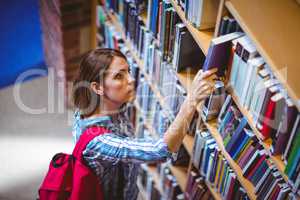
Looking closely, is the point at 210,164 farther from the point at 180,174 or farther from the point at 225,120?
the point at 180,174

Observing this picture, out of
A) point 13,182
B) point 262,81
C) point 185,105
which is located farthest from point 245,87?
point 13,182

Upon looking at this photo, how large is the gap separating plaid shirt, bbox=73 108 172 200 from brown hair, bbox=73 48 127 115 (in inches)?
2.5

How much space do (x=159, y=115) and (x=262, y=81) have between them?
0.95 m

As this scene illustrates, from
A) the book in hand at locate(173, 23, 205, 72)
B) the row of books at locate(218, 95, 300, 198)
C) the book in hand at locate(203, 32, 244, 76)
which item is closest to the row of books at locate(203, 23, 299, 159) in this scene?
the book in hand at locate(203, 32, 244, 76)

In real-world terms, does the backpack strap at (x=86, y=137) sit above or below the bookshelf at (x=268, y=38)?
below

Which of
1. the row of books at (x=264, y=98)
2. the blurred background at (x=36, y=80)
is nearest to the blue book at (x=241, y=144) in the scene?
the row of books at (x=264, y=98)

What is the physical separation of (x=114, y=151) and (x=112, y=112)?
0.61 ft

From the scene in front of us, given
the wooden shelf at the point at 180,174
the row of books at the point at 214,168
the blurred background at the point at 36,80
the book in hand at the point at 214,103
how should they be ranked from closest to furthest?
the book in hand at the point at 214,103, the row of books at the point at 214,168, the wooden shelf at the point at 180,174, the blurred background at the point at 36,80

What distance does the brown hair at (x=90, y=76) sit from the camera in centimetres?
167

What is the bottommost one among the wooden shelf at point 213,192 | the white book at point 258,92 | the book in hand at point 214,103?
the wooden shelf at point 213,192

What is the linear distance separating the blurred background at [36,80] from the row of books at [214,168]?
1.18 metres

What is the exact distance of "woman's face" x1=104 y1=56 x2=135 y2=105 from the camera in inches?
66.0

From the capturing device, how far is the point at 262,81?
4.66 ft

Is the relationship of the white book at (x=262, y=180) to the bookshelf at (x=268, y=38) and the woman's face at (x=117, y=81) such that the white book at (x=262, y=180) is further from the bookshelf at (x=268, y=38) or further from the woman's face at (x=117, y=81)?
the woman's face at (x=117, y=81)
